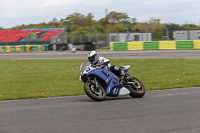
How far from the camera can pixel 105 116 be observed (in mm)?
6105

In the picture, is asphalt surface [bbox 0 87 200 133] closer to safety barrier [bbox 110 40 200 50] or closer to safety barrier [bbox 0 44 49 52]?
safety barrier [bbox 110 40 200 50]

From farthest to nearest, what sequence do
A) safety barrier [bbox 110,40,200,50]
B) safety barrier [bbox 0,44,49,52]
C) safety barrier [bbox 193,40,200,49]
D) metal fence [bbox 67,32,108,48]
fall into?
safety barrier [bbox 0,44,49,52] → metal fence [bbox 67,32,108,48] → safety barrier [bbox 110,40,200,50] → safety barrier [bbox 193,40,200,49]

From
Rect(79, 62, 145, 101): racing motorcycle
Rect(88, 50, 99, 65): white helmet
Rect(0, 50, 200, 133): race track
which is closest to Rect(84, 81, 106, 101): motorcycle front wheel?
Rect(79, 62, 145, 101): racing motorcycle

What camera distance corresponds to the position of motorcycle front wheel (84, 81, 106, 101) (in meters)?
7.84

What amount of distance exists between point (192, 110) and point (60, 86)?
19.8 feet

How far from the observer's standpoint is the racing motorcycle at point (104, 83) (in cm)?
796

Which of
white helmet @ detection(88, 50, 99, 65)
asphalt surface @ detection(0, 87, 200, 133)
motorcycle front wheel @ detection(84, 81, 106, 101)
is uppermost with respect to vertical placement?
white helmet @ detection(88, 50, 99, 65)

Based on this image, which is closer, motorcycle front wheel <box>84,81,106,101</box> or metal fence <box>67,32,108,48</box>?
motorcycle front wheel <box>84,81,106,101</box>

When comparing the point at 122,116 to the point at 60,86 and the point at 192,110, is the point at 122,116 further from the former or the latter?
the point at 60,86

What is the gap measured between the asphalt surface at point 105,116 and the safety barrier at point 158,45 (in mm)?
25650

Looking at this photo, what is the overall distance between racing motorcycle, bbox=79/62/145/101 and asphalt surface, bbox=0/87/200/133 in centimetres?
29

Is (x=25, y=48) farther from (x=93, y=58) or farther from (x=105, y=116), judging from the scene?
(x=105, y=116)

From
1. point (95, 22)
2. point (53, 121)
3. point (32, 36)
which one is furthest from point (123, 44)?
point (95, 22)

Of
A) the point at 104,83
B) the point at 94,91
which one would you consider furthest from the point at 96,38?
the point at 94,91
